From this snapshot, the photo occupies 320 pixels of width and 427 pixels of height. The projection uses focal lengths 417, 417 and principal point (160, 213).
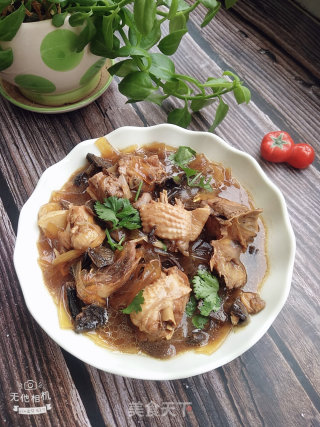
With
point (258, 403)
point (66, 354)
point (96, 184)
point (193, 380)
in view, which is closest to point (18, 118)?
point (96, 184)

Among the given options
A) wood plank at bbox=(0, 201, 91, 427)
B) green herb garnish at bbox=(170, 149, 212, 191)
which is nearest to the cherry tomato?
green herb garnish at bbox=(170, 149, 212, 191)

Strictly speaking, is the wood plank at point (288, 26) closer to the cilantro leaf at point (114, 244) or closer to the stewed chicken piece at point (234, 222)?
the stewed chicken piece at point (234, 222)

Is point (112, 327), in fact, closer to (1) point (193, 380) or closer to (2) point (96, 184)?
(1) point (193, 380)

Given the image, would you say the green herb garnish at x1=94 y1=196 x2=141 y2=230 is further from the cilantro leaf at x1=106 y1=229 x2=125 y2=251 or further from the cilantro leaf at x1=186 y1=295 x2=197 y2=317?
the cilantro leaf at x1=186 y1=295 x2=197 y2=317

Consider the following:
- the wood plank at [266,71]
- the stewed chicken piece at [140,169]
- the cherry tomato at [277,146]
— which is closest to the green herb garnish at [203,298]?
the stewed chicken piece at [140,169]

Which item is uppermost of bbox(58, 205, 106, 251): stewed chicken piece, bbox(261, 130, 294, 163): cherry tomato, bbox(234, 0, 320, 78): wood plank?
bbox(234, 0, 320, 78): wood plank

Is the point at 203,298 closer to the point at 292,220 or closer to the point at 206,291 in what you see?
the point at 206,291
